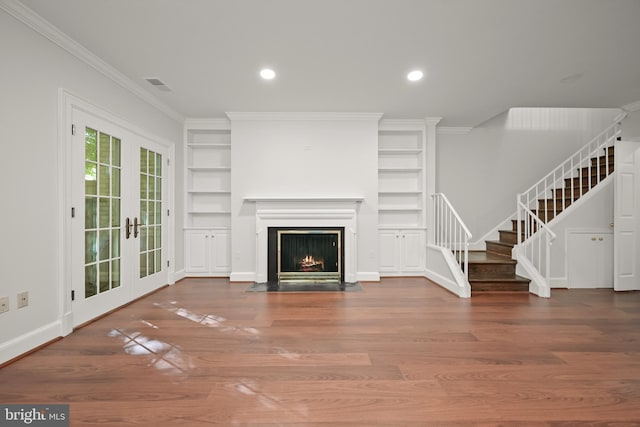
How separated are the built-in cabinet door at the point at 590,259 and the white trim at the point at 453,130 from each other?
2.27 metres

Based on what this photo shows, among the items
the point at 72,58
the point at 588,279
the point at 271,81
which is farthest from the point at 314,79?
the point at 588,279

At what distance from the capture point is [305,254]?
4773 millimetres

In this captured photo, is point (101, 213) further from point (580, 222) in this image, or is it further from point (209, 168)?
point (580, 222)

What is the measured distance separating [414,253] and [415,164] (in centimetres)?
147

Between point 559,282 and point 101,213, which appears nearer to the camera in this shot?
point 101,213

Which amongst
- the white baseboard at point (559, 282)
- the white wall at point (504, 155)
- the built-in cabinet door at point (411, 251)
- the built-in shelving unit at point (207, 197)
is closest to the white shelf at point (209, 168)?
the built-in shelving unit at point (207, 197)

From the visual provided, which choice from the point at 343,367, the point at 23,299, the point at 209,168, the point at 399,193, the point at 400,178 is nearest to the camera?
the point at 343,367

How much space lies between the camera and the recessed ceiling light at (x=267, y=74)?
327 centimetres

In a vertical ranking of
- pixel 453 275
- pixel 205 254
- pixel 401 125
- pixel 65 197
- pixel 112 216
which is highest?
pixel 401 125

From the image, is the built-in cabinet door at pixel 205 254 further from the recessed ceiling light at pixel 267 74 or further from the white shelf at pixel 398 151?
the white shelf at pixel 398 151

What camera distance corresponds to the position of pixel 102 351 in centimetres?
235

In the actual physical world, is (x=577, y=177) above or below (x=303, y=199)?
above

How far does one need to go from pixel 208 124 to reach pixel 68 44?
2360 millimetres

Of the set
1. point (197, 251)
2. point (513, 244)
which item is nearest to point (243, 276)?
point (197, 251)
